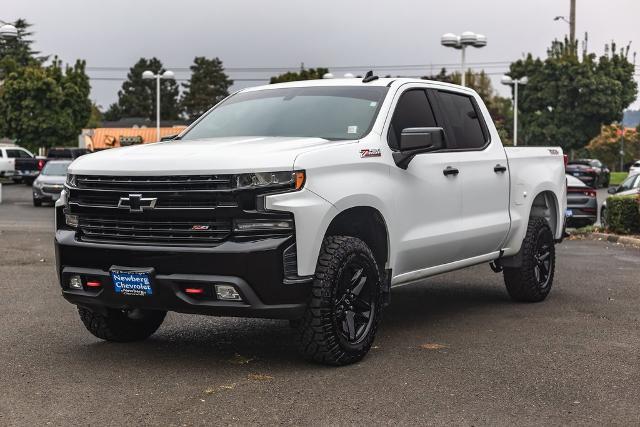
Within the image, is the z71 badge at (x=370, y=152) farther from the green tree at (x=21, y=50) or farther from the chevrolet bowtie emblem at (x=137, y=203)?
the green tree at (x=21, y=50)

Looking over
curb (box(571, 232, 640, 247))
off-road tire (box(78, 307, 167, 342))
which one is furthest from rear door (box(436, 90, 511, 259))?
curb (box(571, 232, 640, 247))

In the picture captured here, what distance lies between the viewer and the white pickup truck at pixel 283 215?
5945mm

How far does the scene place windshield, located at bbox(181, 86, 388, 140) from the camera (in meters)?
7.17

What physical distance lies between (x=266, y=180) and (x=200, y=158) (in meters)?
0.46

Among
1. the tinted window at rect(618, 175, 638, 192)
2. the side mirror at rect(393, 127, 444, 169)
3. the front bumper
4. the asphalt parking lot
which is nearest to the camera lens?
the asphalt parking lot

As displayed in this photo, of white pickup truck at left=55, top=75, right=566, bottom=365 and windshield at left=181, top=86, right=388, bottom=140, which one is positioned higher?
windshield at left=181, top=86, right=388, bottom=140

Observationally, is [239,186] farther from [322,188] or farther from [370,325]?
[370,325]

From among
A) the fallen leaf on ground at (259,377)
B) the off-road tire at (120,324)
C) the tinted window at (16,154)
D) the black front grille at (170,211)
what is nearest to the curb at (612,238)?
the off-road tire at (120,324)

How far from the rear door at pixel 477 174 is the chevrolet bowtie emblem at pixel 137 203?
2.89m

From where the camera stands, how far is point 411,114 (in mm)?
7699

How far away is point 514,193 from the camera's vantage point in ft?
29.3

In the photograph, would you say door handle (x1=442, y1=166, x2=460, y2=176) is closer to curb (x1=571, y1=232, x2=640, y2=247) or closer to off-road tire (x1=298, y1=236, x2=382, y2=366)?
off-road tire (x1=298, y1=236, x2=382, y2=366)

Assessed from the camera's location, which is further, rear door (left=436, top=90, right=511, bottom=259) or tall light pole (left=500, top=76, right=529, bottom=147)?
tall light pole (left=500, top=76, right=529, bottom=147)

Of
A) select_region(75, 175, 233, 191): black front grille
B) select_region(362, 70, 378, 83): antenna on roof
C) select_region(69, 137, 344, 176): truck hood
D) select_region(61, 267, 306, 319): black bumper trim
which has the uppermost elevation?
select_region(362, 70, 378, 83): antenna on roof
